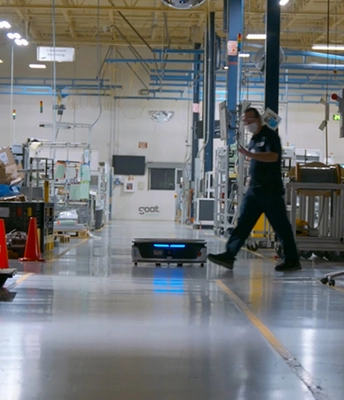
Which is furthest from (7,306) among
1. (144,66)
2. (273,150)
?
(144,66)

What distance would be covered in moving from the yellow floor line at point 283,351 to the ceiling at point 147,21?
15586mm

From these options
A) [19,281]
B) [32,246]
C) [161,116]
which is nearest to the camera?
[19,281]

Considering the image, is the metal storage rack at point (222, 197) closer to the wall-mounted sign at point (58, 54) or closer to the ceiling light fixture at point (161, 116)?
the wall-mounted sign at point (58, 54)

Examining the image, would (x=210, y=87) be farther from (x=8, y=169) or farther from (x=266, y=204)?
(x=266, y=204)

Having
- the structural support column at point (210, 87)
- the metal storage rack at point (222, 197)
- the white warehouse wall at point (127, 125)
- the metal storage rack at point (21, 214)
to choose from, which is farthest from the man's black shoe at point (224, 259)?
the white warehouse wall at point (127, 125)

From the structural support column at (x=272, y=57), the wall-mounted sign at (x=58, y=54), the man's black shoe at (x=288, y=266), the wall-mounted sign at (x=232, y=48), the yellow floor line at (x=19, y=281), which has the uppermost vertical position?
the wall-mounted sign at (x=58, y=54)

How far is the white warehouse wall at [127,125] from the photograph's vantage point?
88.8ft

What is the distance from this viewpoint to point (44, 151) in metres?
20.9

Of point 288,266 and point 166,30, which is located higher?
point 166,30

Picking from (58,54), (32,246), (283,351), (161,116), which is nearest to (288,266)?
(32,246)

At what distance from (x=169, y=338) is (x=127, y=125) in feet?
81.3

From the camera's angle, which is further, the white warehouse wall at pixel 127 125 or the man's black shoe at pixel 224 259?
the white warehouse wall at pixel 127 125

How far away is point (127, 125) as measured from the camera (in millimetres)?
27734

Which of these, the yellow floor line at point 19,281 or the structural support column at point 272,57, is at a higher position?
the structural support column at point 272,57
